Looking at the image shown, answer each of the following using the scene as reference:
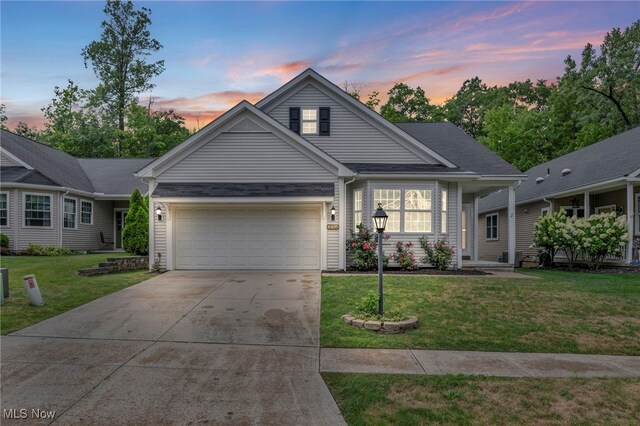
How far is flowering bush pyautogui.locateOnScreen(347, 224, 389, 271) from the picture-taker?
12.9 meters

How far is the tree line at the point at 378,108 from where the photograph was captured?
30.4 m

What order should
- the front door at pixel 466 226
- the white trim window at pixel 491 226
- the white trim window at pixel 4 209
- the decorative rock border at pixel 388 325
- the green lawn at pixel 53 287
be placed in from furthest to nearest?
the white trim window at pixel 491 226
the front door at pixel 466 226
the white trim window at pixel 4 209
the green lawn at pixel 53 287
the decorative rock border at pixel 388 325

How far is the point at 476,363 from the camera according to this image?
547 centimetres

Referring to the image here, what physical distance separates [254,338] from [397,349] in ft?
7.57

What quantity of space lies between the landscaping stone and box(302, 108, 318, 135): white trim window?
9697 mm

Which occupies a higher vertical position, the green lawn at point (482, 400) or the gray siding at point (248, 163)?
the gray siding at point (248, 163)

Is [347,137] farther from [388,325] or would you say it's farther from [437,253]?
[388,325]

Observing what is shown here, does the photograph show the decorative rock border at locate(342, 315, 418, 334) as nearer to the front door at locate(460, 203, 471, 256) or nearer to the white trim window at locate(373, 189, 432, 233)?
the white trim window at locate(373, 189, 432, 233)

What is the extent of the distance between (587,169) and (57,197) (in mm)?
24388

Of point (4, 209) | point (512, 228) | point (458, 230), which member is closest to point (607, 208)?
point (512, 228)

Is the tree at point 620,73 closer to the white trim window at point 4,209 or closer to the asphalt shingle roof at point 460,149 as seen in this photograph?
the asphalt shingle roof at point 460,149

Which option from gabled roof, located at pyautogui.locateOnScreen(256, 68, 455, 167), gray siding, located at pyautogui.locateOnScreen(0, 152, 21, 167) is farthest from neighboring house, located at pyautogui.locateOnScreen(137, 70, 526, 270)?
gray siding, located at pyautogui.locateOnScreen(0, 152, 21, 167)

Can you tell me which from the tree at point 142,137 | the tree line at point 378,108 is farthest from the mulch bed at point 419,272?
the tree at point 142,137

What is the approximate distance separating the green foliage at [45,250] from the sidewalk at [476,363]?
16.7 m
